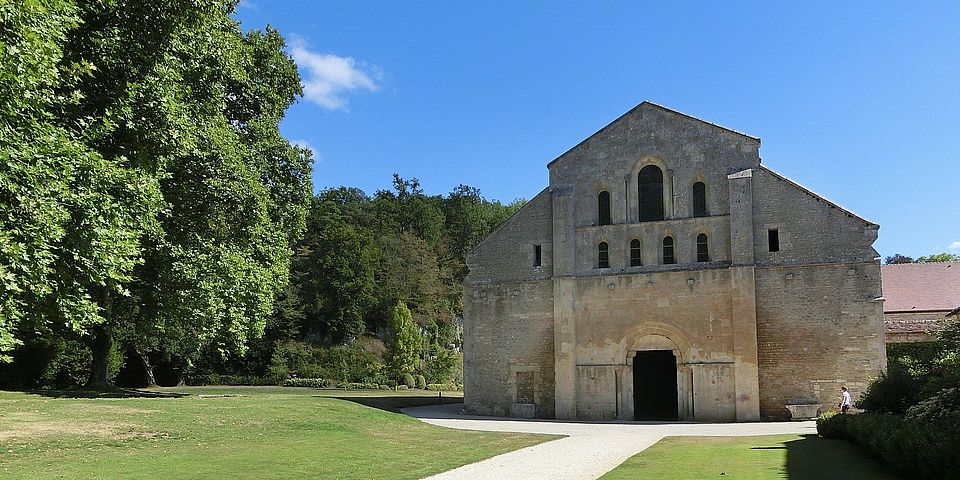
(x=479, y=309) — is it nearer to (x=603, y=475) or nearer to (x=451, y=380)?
(x=603, y=475)

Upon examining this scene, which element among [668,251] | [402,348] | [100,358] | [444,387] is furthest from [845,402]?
[444,387]

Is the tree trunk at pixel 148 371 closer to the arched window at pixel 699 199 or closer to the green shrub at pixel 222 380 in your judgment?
the green shrub at pixel 222 380

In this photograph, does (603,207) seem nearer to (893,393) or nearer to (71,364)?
(893,393)

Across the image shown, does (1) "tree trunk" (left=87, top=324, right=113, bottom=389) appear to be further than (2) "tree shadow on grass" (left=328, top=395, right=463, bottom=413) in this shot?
No

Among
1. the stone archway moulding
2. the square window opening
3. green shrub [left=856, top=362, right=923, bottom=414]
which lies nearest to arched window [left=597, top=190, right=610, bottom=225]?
the stone archway moulding

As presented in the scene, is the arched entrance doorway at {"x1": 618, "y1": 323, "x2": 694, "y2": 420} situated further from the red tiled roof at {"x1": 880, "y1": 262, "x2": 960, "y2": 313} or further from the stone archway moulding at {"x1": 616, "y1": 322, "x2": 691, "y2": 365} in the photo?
the red tiled roof at {"x1": 880, "y1": 262, "x2": 960, "y2": 313}

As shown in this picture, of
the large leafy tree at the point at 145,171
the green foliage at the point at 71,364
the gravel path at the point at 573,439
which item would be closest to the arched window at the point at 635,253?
the gravel path at the point at 573,439

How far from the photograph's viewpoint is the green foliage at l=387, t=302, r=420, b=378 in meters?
49.2

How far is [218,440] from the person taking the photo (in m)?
17.8

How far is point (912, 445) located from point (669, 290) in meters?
18.6

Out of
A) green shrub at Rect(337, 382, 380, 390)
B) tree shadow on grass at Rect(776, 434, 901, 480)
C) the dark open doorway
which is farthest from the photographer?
green shrub at Rect(337, 382, 380, 390)

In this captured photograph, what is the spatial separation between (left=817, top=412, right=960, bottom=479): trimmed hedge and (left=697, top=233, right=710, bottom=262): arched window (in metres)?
14.2

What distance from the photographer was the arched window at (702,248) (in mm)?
29500

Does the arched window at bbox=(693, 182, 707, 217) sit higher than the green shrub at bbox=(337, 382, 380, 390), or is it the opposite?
the arched window at bbox=(693, 182, 707, 217)
